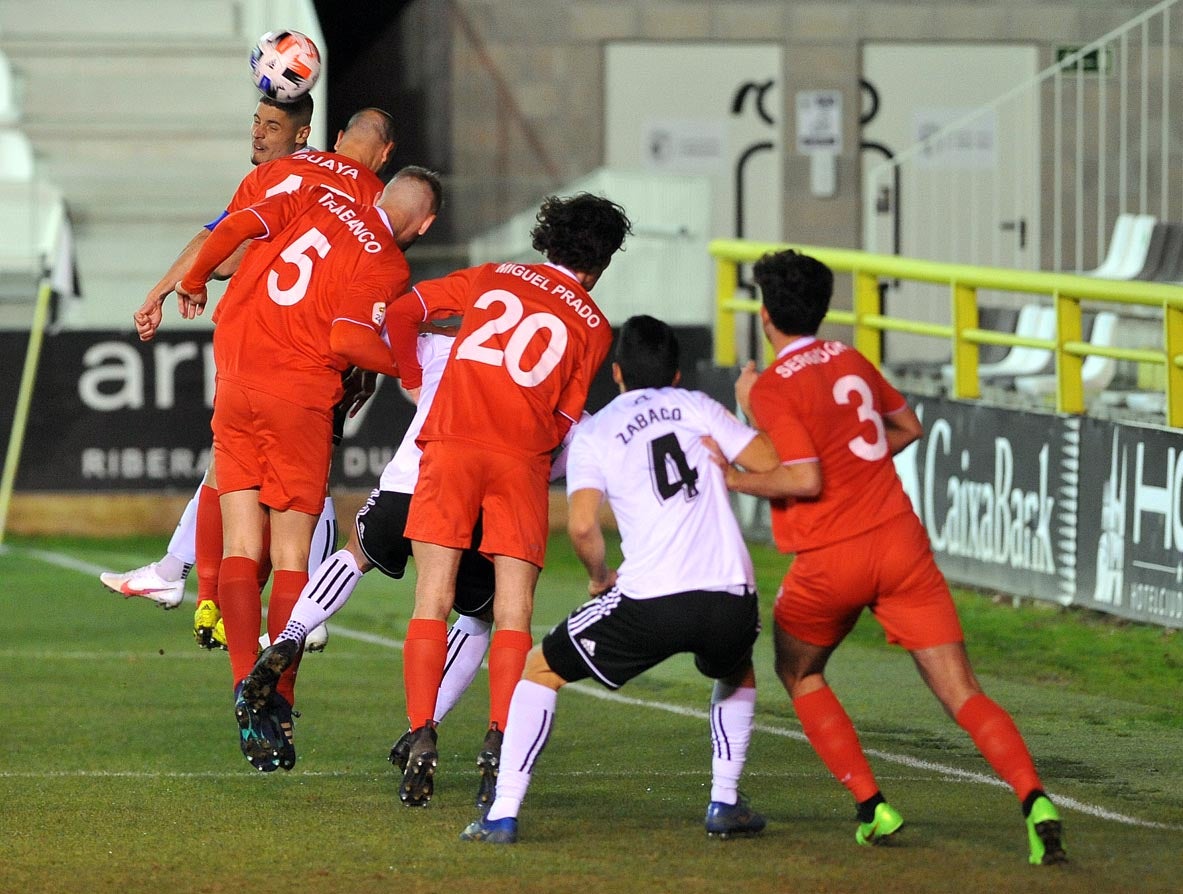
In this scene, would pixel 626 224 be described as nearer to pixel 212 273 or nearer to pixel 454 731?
pixel 212 273

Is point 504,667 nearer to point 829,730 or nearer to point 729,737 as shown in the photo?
point 729,737

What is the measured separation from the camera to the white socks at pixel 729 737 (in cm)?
583

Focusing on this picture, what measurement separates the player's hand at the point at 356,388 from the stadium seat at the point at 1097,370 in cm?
635

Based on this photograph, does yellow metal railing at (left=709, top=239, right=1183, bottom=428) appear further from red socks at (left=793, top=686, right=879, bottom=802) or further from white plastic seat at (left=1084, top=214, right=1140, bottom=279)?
red socks at (left=793, top=686, right=879, bottom=802)

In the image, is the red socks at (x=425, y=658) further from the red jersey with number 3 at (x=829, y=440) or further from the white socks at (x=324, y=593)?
the red jersey with number 3 at (x=829, y=440)

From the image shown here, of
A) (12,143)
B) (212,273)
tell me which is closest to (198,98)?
(12,143)

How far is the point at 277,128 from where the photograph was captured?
738 centimetres

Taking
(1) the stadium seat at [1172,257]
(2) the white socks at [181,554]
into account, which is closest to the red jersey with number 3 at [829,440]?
(2) the white socks at [181,554]

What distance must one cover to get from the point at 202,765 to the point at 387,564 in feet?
3.70

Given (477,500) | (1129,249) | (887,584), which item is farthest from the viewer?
(1129,249)

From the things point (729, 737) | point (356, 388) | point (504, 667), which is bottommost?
point (729, 737)

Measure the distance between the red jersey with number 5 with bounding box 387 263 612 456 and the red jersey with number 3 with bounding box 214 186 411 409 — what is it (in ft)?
2.64

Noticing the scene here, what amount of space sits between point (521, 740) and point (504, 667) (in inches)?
24.0

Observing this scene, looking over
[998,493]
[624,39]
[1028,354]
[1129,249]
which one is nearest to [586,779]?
[998,493]
